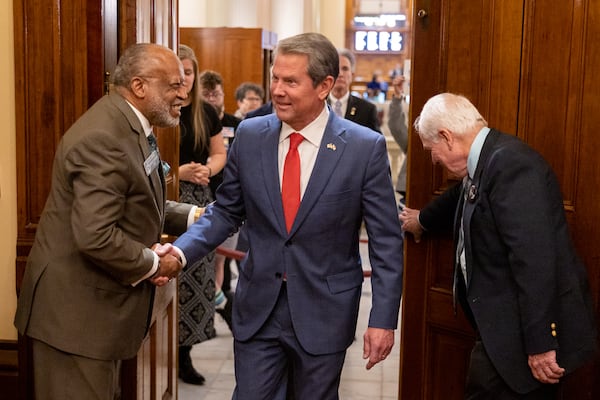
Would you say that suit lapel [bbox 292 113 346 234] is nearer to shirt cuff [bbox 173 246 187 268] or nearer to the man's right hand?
shirt cuff [bbox 173 246 187 268]

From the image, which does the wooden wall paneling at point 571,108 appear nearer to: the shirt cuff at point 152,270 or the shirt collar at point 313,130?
the shirt collar at point 313,130

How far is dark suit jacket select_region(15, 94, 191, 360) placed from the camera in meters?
2.52

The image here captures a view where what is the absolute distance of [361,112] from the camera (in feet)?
19.0

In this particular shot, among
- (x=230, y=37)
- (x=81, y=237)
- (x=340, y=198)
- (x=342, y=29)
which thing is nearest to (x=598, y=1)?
(x=340, y=198)

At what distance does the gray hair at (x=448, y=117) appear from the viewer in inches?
109

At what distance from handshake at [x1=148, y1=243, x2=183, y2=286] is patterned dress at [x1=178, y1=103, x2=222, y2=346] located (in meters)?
1.87

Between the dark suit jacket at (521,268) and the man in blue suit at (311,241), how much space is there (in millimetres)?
269

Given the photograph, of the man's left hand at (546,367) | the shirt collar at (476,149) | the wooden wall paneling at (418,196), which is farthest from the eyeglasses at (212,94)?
the man's left hand at (546,367)

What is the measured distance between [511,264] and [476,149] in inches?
15.1

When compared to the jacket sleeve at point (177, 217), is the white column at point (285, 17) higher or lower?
higher

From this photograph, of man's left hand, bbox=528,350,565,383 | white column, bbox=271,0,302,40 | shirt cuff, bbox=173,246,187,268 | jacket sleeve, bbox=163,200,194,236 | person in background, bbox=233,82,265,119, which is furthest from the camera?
white column, bbox=271,0,302,40

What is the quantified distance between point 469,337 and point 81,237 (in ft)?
5.24

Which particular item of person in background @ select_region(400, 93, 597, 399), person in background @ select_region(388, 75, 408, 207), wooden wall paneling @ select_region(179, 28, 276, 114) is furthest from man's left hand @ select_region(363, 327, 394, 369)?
wooden wall paneling @ select_region(179, 28, 276, 114)

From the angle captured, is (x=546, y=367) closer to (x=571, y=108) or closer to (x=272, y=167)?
(x=571, y=108)
